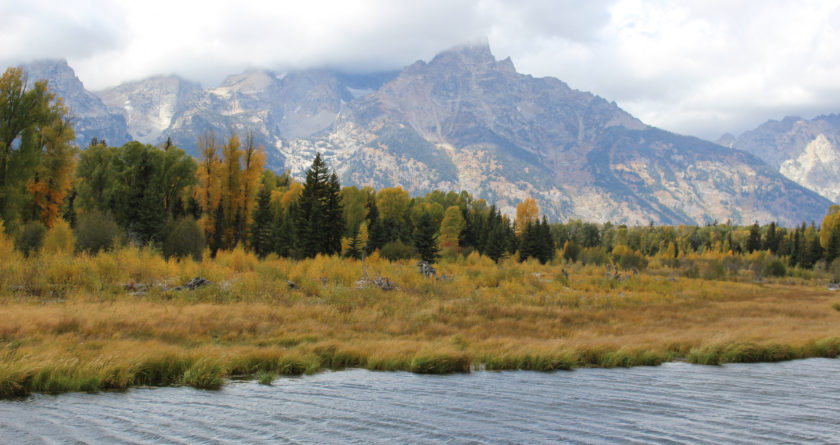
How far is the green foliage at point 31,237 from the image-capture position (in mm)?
31250

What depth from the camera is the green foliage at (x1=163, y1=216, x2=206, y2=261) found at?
128 ft

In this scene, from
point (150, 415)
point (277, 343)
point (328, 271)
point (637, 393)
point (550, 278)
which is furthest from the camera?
point (550, 278)

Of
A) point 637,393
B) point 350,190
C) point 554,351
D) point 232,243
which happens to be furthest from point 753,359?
point 350,190

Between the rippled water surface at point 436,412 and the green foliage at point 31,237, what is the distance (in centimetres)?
2812

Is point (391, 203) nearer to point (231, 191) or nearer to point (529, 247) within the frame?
point (529, 247)

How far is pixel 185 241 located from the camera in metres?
39.2

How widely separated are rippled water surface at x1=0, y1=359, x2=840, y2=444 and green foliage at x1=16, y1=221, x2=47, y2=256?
2812cm

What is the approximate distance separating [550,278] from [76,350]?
40229mm

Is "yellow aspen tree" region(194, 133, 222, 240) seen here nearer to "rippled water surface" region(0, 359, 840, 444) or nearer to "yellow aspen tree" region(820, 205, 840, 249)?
"rippled water surface" region(0, 359, 840, 444)

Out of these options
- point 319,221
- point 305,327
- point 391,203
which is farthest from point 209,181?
point 391,203

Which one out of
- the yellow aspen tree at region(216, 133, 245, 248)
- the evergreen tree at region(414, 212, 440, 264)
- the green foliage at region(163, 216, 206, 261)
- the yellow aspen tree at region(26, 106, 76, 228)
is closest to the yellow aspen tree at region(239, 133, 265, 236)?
the yellow aspen tree at region(216, 133, 245, 248)

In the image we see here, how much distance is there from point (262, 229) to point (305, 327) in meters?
37.7

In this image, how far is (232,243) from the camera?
159 feet

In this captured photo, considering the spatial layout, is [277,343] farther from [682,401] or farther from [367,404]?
[682,401]
